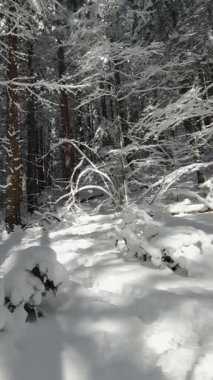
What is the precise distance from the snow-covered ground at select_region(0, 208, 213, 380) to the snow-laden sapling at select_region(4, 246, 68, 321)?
17cm

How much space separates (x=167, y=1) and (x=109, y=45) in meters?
8.18

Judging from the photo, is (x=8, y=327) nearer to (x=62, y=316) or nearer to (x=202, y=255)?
(x=62, y=316)

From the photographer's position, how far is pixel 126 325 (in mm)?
3922

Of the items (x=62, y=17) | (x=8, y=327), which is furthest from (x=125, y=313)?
(x=62, y=17)

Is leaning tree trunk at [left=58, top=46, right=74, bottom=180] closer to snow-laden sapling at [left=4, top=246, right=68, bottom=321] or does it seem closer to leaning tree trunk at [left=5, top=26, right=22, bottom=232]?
leaning tree trunk at [left=5, top=26, right=22, bottom=232]

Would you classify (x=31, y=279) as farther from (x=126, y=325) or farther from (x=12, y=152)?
(x=12, y=152)

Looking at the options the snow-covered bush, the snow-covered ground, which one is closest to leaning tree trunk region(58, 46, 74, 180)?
the snow-covered bush

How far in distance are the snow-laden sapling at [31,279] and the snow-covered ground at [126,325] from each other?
0.57 feet

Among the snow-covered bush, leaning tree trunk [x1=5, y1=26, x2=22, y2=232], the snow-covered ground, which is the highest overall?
leaning tree trunk [x1=5, y1=26, x2=22, y2=232]

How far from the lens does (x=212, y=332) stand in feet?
12.1

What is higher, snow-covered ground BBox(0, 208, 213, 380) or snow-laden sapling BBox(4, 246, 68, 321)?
snow-laden sapling BBox(4, 246, 68, 321)

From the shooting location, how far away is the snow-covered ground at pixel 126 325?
3.28 metres

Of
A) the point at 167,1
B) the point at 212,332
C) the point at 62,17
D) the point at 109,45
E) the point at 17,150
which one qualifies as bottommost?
the point at 212,332

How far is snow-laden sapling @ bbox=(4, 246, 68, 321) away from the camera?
4031 mm
